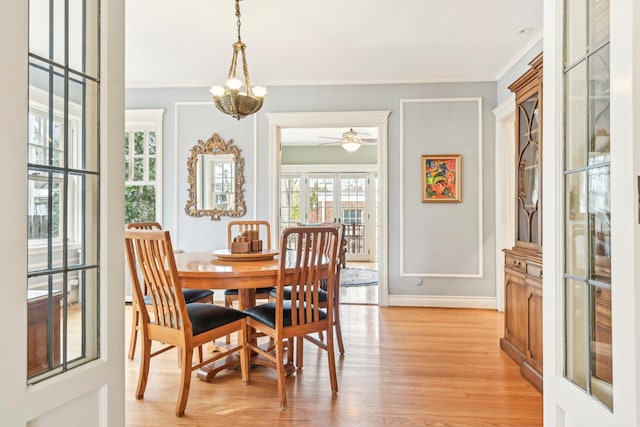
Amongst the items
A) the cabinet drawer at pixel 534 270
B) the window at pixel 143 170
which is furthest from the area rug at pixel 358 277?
the cabinet drawer at pixel 534 270

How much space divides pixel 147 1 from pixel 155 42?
74cm

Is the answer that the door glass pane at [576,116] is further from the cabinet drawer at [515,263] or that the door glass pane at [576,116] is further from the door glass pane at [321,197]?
the door glass pane at [321,197]

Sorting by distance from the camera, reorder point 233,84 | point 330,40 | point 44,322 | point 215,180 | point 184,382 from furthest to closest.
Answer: point 215,180 → point 330,40 → point 233,84 → point 184,382 → point 44,322

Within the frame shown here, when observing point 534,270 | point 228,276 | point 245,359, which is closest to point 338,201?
point 534,270

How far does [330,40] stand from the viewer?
3.54 metres

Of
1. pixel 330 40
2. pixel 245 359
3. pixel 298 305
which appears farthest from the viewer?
pixel 330 40

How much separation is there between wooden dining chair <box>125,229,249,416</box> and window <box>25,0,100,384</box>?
0.99 metres

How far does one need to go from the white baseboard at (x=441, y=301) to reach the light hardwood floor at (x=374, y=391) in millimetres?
1075

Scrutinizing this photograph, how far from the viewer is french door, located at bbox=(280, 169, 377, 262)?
8.93 meters

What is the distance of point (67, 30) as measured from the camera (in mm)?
976

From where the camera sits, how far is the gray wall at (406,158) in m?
4.46

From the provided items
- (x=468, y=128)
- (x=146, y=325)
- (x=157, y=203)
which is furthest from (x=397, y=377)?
(x=157, y=203)

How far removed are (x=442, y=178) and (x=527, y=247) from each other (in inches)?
72.6

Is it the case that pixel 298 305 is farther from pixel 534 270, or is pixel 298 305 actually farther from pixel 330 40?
pixel 330 40
